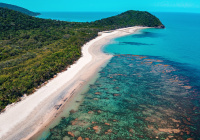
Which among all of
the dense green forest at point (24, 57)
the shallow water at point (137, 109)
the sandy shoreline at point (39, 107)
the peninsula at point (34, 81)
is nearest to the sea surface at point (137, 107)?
the shallow water at point (137, 109)

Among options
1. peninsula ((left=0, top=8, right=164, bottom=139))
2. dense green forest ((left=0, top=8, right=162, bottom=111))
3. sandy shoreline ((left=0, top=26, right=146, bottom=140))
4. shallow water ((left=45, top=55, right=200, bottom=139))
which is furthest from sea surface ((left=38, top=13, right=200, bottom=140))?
dense green forest ((left=0, top=8, right=162, bottom=111))

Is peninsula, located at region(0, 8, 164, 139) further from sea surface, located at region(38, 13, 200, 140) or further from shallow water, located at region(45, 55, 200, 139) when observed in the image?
shallow water, located at region(45, 55, 200, 139)

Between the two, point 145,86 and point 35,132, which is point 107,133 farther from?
point 145,86

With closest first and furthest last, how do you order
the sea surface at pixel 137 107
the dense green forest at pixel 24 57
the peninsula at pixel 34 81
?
1. the sea surface at pixel 137 107
2. the peninsula at pixel 34 81
3. the dense green forest at pixel 24 57

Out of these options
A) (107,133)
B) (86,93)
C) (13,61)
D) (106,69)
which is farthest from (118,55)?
(107,133)

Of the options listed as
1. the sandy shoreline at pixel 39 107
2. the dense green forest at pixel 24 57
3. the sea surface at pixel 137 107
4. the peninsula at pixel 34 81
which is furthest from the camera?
the dense green forest at pixel 24 57

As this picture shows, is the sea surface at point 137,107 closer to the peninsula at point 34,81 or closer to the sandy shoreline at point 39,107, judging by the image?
the sandy shoreline at point 39,107

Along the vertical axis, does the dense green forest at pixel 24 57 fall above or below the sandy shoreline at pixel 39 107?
above

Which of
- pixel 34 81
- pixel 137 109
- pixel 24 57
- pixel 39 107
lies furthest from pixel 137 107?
pixel 24 57

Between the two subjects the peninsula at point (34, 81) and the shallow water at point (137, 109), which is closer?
the shallow water at point (137, 109)
